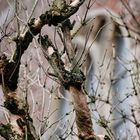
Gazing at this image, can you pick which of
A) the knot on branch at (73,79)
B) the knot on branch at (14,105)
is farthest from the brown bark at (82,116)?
the knot on branch at (14,105)

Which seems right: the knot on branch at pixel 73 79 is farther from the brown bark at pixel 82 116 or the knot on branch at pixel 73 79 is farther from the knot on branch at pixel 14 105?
the knot on branch at pixel 14 105

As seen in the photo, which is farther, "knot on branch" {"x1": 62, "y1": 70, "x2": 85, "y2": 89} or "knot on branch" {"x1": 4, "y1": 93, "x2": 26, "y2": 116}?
"knot on branch" {"x1": 4, "y1": 93, "x2": 26, "y2": 116}

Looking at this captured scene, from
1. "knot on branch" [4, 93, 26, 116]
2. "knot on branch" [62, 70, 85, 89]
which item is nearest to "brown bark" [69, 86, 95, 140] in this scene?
"knot on branch" [62, 70, 85, 89]

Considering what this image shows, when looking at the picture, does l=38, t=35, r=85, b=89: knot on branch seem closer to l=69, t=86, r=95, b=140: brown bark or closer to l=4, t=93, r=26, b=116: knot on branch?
l=69, t=86, r=95, b=140: brown bark

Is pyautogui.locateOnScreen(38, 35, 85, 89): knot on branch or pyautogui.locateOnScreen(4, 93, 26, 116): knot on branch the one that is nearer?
pyautogui.locateOnScreen(38, 35, 85, 89): knot on branch

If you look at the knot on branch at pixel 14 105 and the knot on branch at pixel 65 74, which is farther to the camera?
the knot on branch at pixel 14 105

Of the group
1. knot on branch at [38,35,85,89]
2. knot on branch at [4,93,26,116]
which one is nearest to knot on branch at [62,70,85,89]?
knot on branch at [38,35,85,89]

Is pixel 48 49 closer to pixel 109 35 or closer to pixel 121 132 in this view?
pixel 121 132

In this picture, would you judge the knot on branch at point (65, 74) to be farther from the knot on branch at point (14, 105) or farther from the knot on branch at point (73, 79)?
the knot on branch at point (14, 105)

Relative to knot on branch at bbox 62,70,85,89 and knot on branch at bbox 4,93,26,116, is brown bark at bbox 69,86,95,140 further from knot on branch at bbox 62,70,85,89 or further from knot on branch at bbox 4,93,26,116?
knot on branch at bbox 4,93,26,116

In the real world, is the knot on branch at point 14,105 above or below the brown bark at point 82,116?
Answer: above

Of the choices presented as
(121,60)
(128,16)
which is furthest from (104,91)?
(128,16)

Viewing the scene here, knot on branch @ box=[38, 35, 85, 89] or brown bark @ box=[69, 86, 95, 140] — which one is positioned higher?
knot on branch @ box=[38, 35, 85, 89]

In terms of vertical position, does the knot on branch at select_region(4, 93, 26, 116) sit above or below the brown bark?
above
